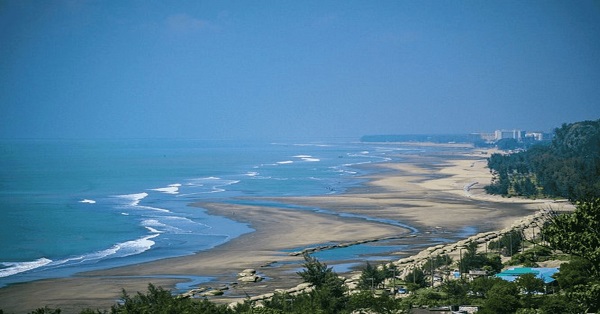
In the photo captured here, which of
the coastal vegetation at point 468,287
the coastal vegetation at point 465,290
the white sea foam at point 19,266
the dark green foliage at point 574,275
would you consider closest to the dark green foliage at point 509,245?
the coastal vegetation at point 468,287

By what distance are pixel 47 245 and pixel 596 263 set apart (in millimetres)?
44038

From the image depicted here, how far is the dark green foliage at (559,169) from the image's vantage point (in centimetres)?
7944

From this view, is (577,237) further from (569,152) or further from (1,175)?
(1,175)

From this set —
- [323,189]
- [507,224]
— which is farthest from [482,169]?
[507,224]

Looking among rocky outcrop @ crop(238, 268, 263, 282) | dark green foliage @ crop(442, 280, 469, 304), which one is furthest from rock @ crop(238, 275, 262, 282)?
dark green foliage @ crop(442, 280, 469, 304)

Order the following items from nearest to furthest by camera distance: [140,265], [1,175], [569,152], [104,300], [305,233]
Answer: [104,300]
[140,265]
[305,233]
[569,152]
[1,175]

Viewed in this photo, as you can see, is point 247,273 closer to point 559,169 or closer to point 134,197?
point 134,197

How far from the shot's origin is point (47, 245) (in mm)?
56188

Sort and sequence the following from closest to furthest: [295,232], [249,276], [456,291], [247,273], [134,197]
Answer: [456,291] < [249,276] < [247,273] < [295,232] < [134,197]

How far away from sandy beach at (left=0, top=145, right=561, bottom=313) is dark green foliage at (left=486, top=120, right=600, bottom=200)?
370 cm

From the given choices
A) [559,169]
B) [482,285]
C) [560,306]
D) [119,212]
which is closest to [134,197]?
[119,212]

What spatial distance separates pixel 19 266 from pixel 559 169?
67.2 meters

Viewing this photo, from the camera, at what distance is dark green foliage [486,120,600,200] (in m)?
79.4

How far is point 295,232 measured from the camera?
2391 inches
